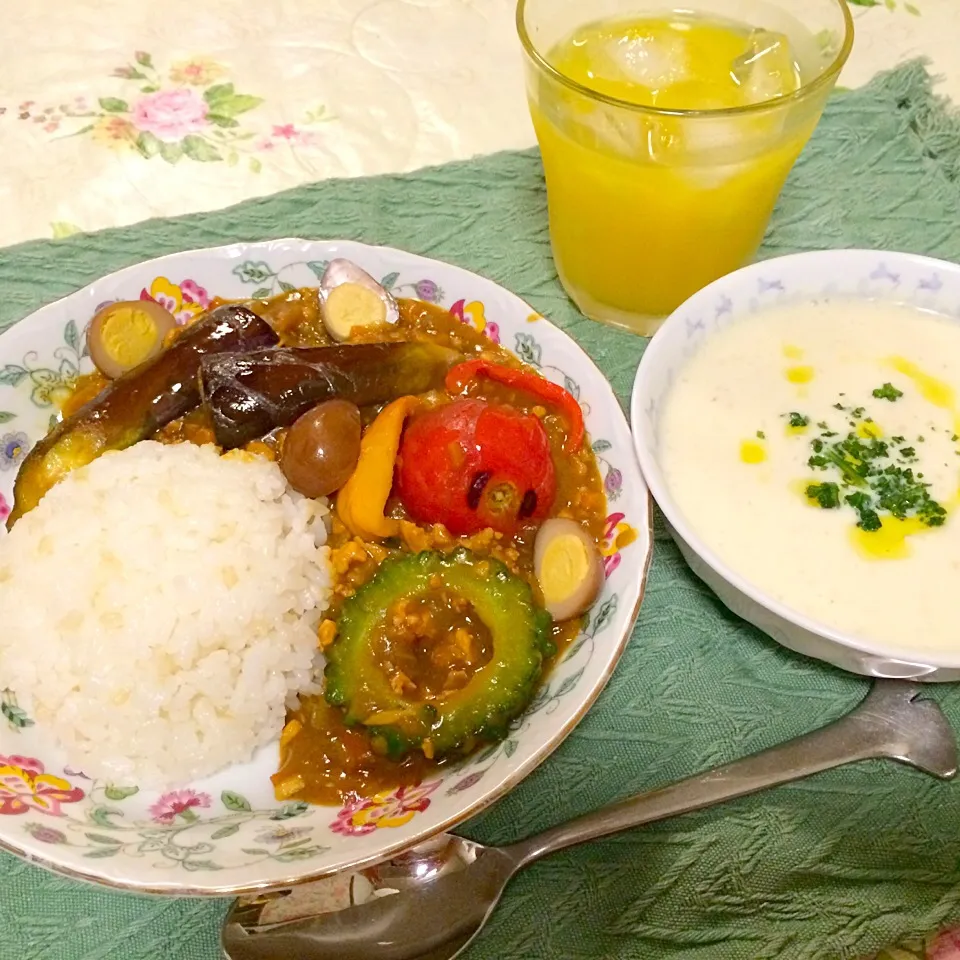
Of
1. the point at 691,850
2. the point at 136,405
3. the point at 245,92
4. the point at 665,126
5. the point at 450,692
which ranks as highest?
the point at 665,126

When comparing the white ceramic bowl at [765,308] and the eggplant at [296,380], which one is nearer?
the white ceramic bowl at [765,308]

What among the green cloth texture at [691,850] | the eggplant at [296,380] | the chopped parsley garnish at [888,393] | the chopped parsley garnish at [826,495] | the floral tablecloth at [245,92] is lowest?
the green cloth texture at [691,850]

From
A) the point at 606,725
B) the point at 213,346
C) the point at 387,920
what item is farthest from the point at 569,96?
the point at 387,920

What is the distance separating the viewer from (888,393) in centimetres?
188

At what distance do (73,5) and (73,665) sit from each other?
2.56 m

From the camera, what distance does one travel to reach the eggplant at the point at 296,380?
1.77 meters

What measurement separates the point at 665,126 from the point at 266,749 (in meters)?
1.46

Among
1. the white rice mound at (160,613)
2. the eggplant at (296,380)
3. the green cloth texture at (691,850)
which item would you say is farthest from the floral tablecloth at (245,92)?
the green cloth texture at (691,850)

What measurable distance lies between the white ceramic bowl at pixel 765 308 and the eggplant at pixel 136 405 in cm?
86

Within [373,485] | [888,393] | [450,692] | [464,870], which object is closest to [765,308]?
[888,393]

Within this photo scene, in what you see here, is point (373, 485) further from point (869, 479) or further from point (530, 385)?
point (869, 479)

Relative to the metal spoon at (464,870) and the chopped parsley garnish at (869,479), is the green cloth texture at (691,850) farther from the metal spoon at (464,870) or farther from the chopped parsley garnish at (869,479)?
the chopped parsley garnish at (869,479)

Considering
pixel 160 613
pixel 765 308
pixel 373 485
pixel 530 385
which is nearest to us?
pixel 160 613

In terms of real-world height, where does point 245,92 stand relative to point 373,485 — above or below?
above
